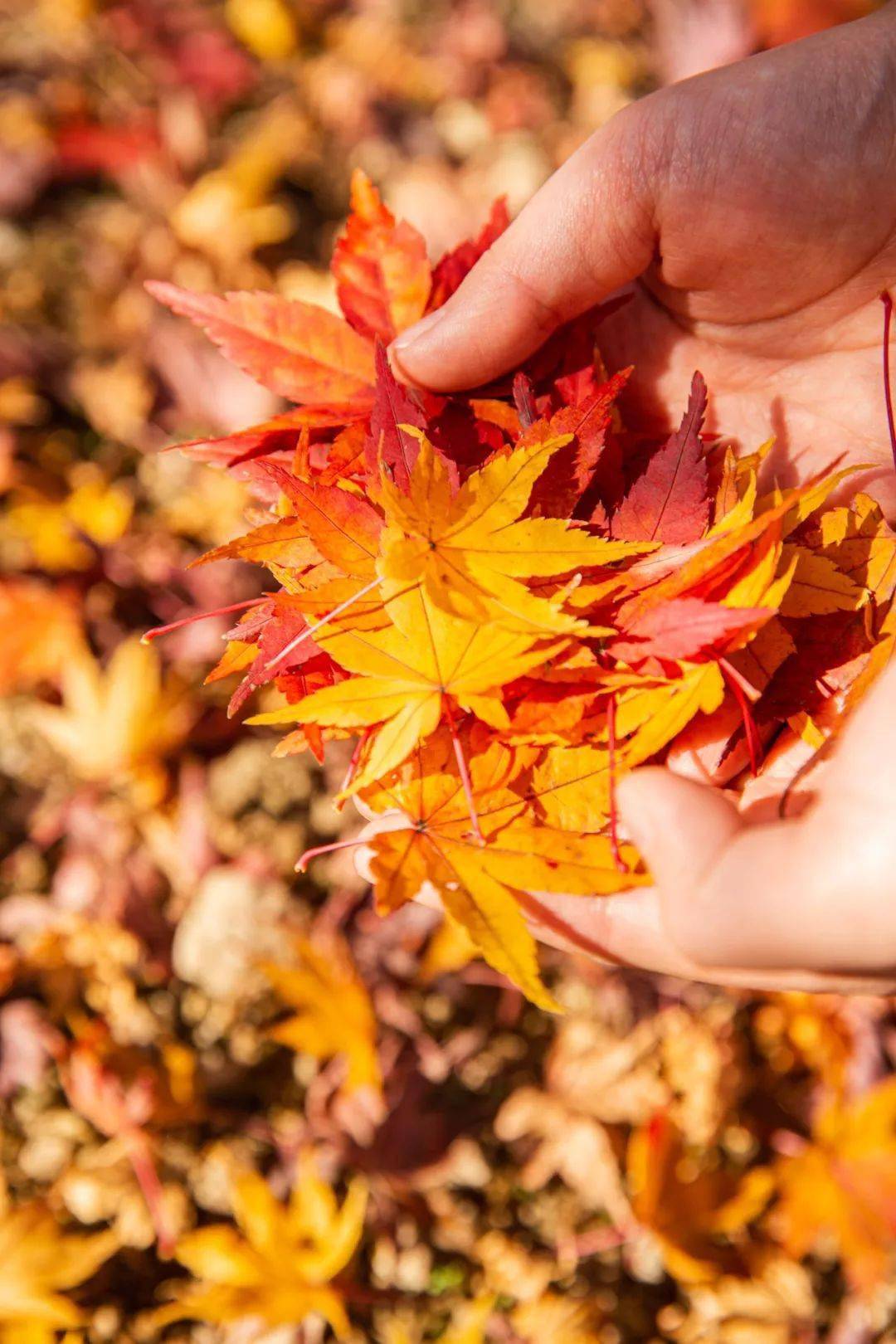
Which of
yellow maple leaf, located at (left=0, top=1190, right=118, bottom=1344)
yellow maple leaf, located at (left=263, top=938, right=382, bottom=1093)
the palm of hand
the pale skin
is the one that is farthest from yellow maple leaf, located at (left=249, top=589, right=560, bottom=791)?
yellow maple leaf, located at (left=0, top=1190, right=118, bottom=1344)

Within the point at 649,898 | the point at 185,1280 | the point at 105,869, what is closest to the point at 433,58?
the point at 105,869

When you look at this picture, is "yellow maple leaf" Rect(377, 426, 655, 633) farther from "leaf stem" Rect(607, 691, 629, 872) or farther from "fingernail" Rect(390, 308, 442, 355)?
"fingernail" Rect(390, 308, 442, 355)

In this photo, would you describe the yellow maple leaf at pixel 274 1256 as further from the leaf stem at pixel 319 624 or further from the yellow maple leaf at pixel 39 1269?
the leaf stem at pixel 319 624

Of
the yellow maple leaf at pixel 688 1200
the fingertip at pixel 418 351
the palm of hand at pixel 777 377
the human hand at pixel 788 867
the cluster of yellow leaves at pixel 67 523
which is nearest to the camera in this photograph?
the human hand at pixel 788 867

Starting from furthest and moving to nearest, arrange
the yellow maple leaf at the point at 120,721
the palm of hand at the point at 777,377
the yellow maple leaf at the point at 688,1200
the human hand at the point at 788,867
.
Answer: the yellow maple leaf at the point at 120,721, the yellow maple leaf at the point at 688,1200, the palm of hand at the point at 777,377, the human hand at the point at 788,867

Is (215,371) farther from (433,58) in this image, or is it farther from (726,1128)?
(726,1128)

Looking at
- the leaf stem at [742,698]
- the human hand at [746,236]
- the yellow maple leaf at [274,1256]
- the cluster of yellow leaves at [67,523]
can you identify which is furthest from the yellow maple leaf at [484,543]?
the cluster of yellow leaves at [67,523]
